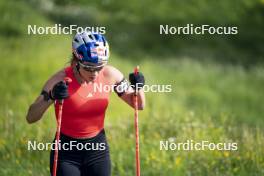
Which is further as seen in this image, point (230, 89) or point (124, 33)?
point (124, 33)

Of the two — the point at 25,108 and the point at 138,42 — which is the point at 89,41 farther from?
the point at 138,42

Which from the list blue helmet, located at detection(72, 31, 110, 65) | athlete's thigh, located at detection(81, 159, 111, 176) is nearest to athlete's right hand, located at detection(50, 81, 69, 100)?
blue helmet, located at detection(72, 31, 110, 65)

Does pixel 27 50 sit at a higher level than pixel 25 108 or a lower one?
higher

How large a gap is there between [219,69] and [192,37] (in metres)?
5.44

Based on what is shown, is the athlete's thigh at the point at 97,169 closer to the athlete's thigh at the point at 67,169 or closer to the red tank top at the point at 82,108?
the athlete's thigh at the point at 67,169

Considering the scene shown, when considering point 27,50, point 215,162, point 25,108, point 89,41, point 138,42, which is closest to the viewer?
point 89,41

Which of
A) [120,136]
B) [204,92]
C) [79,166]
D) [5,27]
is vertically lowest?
[79,166]

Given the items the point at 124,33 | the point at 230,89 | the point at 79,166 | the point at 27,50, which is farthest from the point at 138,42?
the point at 79,166

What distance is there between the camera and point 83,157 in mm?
7523

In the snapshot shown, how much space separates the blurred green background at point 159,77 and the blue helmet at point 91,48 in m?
2.64

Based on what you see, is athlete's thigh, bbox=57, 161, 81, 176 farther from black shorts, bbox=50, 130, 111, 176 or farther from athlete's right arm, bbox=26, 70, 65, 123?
athlete's right arm, bbox=26, 70, 65, 123

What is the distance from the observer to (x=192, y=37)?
3106cm

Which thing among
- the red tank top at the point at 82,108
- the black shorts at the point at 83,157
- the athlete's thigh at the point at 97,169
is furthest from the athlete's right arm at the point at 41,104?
the athlete's thigh at the point at 97,169

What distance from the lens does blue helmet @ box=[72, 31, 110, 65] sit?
723cm
